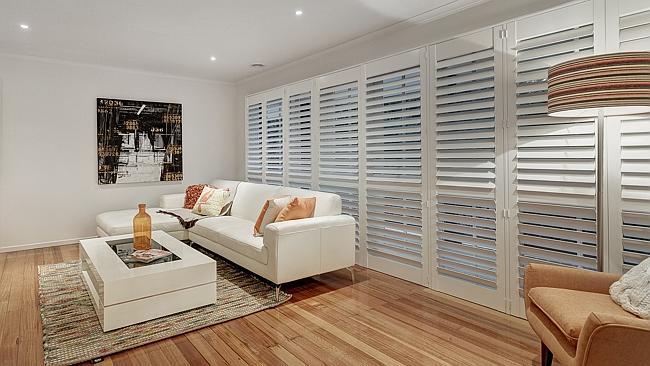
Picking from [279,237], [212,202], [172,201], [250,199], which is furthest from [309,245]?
[172,201]

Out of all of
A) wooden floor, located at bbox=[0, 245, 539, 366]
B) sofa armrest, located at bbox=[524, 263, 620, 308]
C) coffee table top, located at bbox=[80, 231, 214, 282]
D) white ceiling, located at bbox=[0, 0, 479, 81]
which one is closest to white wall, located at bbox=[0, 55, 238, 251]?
white ceiling, located at bbox=[0, 0, 479, 81]

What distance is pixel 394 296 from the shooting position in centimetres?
325

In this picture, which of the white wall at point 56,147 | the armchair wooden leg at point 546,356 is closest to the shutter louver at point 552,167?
the armchair wooden leg at point 546,356

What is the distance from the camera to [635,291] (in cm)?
174

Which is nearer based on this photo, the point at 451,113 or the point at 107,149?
the point at 451,113

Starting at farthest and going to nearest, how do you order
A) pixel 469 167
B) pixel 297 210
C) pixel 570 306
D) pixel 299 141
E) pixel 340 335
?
1. pixel 299 141
2. pixel 297 210
3. pixel 469 167
4. pixel 340 335
5. pixel 570 306

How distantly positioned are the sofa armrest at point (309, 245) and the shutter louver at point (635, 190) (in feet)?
6.74

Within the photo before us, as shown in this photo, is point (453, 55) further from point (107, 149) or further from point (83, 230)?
point (83, 230)

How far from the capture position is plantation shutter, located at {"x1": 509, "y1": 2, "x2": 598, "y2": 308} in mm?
2441

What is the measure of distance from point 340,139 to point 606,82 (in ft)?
8.76

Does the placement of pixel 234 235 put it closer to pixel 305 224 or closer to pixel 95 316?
pixel 305 224

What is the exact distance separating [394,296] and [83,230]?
435 cm

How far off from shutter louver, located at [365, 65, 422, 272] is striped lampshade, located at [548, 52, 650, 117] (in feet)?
4.90

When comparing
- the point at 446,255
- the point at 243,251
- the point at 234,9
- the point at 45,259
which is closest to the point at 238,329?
the point at 243,251
